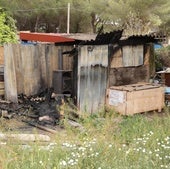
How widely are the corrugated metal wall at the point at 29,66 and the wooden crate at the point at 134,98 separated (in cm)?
209

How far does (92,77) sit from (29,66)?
6.77ft

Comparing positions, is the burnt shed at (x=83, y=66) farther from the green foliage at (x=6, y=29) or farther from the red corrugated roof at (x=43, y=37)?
the green foliage at (x=6, y=29)

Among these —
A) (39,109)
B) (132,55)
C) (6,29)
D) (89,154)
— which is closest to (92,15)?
(6,29)

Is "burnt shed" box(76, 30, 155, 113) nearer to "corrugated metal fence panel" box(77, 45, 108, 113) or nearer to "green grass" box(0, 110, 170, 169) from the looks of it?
"corrugated metal fence panel" box(77, 45, 108, 113)

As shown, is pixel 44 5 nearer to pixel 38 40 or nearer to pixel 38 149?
pixel 38 40

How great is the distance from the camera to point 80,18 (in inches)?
1097

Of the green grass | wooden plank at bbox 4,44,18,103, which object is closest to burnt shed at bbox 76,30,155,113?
wooden plank at bbox 4,44,18,103

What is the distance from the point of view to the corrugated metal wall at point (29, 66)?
10234mm

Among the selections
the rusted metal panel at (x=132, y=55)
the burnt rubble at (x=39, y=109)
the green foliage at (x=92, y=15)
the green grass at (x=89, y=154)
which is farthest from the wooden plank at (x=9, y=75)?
the green foliage at (x=92, y=15)

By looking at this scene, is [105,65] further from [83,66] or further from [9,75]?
[9,75]

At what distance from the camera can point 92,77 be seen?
955cm

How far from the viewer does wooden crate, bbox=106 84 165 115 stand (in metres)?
9.50

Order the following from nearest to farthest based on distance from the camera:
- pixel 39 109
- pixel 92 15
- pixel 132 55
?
1. pixel 39 109
2. pixel 132 55
3. pixel 92 15

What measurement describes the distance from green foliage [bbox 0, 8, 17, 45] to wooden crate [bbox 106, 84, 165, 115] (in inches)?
160
